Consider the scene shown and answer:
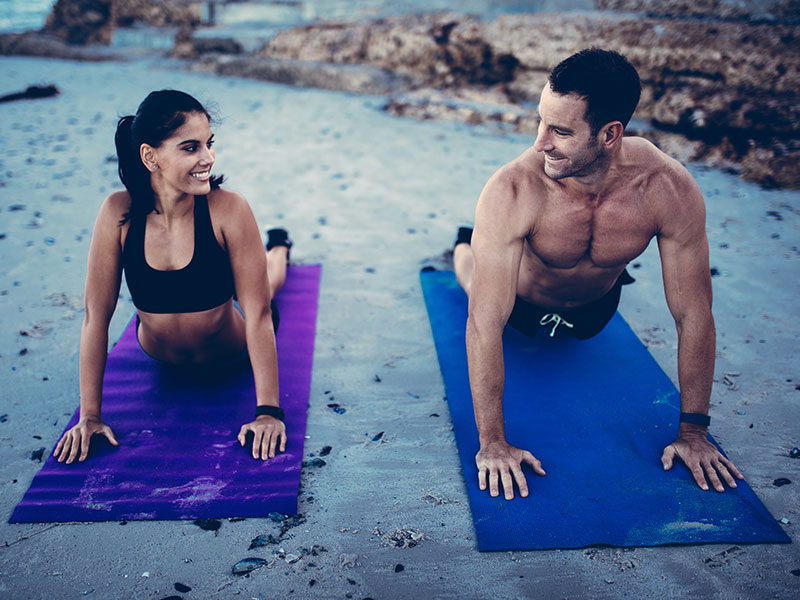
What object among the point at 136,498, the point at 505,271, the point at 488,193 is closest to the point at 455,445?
the point at 505,271

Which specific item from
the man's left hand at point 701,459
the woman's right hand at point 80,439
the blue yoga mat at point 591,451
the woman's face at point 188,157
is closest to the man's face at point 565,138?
the blue yoga mat at point 591,451

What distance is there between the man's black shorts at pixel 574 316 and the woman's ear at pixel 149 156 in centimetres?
180

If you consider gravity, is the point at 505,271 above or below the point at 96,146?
above

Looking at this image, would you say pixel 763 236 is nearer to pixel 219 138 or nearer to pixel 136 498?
pixel 136 498

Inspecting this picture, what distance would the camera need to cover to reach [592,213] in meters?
2.51

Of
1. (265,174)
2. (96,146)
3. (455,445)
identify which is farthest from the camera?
(96,146)

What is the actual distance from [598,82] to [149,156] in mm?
1721

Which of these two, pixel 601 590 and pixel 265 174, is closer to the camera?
pixel 601 590

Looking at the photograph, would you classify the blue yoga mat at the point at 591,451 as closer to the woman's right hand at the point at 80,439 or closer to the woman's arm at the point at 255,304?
the woman's arm at the point at 255,304

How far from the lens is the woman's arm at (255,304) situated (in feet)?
8.34

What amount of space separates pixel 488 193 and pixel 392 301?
4.75 ft

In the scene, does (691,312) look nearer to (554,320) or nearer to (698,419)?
(698,419)

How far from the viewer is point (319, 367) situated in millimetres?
3131

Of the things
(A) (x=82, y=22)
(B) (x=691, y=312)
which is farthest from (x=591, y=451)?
(A) (x=82, y=22)
